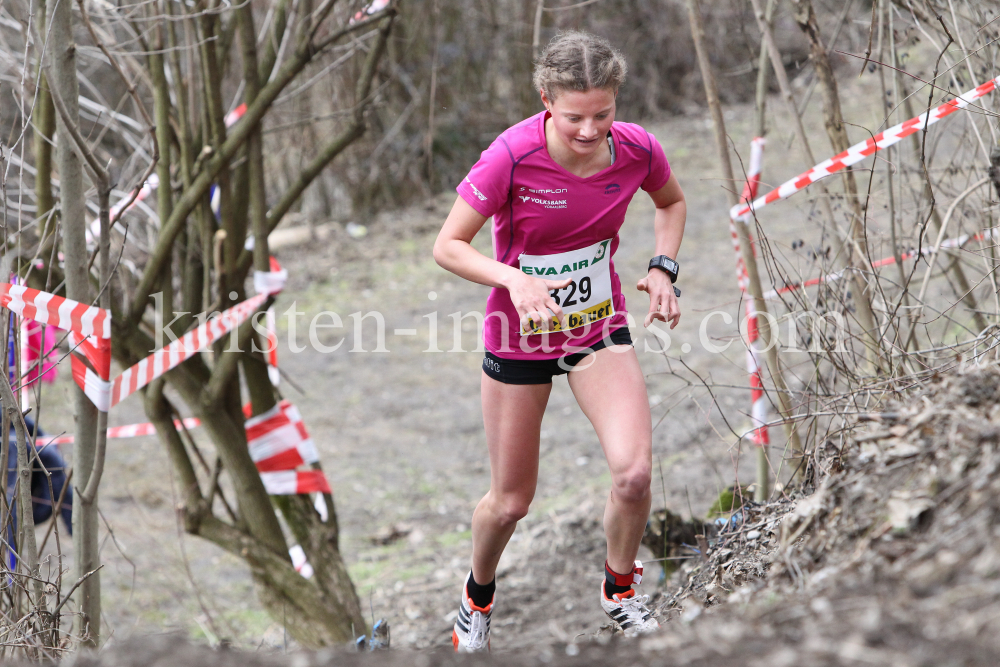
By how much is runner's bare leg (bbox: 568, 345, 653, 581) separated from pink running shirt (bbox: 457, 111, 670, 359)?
0.10 m

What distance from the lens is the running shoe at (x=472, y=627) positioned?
9.77 ft

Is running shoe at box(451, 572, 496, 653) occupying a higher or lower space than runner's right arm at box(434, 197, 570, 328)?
lower

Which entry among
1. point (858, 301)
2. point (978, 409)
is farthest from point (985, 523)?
point (858, 301)

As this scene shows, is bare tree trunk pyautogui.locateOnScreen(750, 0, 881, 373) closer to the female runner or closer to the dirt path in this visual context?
the dirt path

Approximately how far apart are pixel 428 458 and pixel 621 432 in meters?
3.78

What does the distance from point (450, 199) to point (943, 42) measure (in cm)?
826

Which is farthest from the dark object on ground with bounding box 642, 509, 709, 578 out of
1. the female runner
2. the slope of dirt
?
the slope of dirt

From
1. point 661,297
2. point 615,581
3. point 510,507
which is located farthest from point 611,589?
point 661,297

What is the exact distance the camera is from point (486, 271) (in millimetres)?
2422

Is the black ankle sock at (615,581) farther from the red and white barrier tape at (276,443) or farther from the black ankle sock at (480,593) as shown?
the red and white barrier tape at (276,443)

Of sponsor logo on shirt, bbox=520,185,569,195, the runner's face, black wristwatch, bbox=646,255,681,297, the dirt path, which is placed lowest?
the dirt path

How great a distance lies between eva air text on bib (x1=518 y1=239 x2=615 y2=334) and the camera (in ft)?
8.82

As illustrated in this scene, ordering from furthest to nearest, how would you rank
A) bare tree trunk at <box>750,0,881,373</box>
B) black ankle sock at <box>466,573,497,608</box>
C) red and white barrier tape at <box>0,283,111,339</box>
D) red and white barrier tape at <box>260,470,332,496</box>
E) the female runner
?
red and white barrier tape at <box>260,470,332,496</box>
bare tree trunk at <box>750,0,881,373</box>
black ankle sock at <box>466,573,497,608</box>
red and white barrier tape at <box>0,283,111,339</box>
the female runner

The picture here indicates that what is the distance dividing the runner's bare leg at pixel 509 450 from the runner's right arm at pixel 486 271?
355 millimetres
